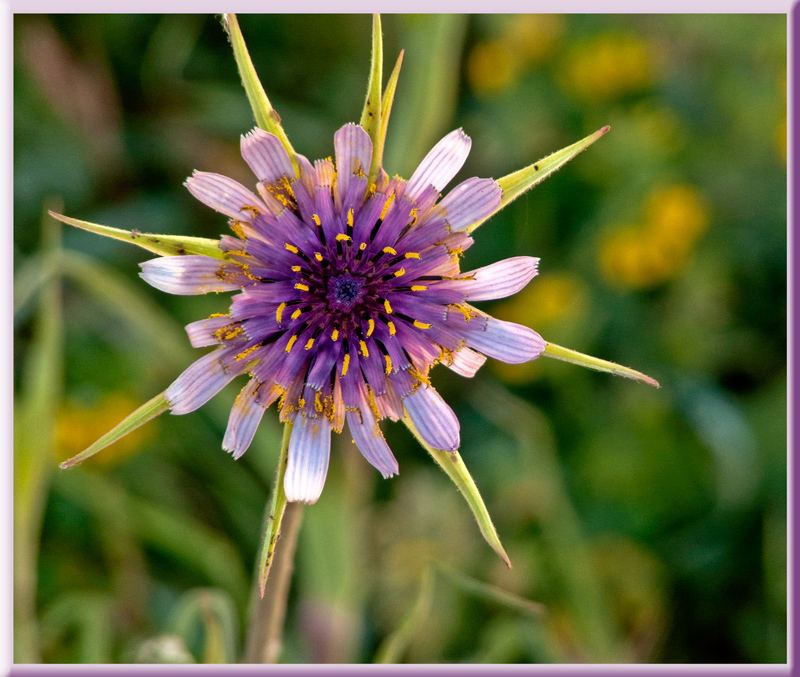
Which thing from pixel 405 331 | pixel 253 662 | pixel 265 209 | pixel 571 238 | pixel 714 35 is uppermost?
pixel 714 35

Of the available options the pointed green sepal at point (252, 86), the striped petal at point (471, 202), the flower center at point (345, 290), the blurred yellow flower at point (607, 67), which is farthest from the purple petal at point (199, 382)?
the blurred yellow flower at point (607, 67)

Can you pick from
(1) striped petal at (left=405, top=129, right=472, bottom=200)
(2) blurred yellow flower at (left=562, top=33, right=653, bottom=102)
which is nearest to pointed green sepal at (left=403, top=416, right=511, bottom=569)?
(1) striped petal at (left=405, top=129, right=472, bottom=200)

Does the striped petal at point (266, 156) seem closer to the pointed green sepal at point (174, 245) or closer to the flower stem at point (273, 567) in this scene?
the pointed green sepal at point (174, 245)

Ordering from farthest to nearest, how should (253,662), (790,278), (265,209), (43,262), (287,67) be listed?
(287,67) < (43,262) < (790,278) < (253,662) < (265,209)


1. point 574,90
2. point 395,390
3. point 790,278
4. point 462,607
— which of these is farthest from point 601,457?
point 395,390

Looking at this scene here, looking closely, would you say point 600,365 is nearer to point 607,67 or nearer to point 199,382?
point 199,382

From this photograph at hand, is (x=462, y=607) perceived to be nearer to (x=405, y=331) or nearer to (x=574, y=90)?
(x=405, y=331)
